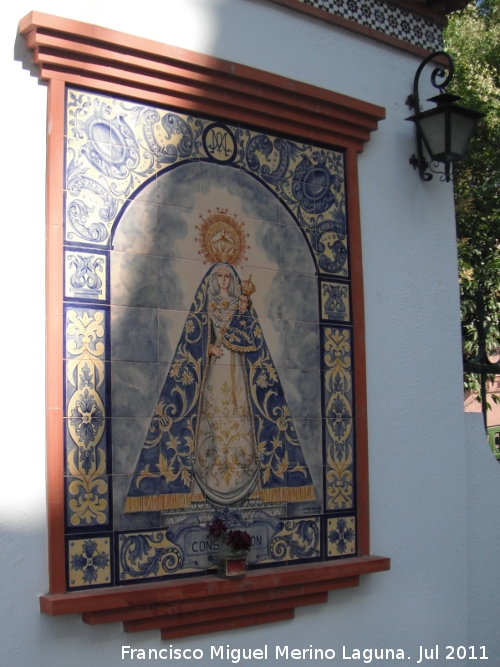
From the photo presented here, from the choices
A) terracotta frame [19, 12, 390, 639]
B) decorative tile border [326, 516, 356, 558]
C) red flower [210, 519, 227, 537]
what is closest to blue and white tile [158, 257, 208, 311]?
terracotta frame [19, 12, 390, 639]

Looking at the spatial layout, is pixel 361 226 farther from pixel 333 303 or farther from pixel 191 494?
pixel 191 494

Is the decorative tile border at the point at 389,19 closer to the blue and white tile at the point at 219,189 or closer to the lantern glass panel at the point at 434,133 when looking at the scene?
the lantern glass panel at the point at 434,133

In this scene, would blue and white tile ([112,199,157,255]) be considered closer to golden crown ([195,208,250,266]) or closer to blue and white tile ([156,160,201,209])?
blue and white tile ([156,160,201,209])

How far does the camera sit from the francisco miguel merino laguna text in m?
4.26

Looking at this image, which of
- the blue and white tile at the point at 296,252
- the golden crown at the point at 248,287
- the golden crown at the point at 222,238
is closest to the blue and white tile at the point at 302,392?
the golden crown at the point at 248,287

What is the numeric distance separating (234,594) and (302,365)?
4.13ft

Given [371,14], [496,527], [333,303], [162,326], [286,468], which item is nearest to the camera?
[162,326]

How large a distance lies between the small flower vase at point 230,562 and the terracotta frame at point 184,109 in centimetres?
5

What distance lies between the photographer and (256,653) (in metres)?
4.69

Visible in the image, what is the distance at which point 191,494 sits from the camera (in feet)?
14.6

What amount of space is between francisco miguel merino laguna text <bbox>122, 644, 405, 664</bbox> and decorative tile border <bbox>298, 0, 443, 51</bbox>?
3.60 m

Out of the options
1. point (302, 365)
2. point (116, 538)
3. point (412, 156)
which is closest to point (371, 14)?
point (412, 156)

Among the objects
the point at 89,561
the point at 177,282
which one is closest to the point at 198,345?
the point at 177,282

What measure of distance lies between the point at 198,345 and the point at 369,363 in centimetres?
128
